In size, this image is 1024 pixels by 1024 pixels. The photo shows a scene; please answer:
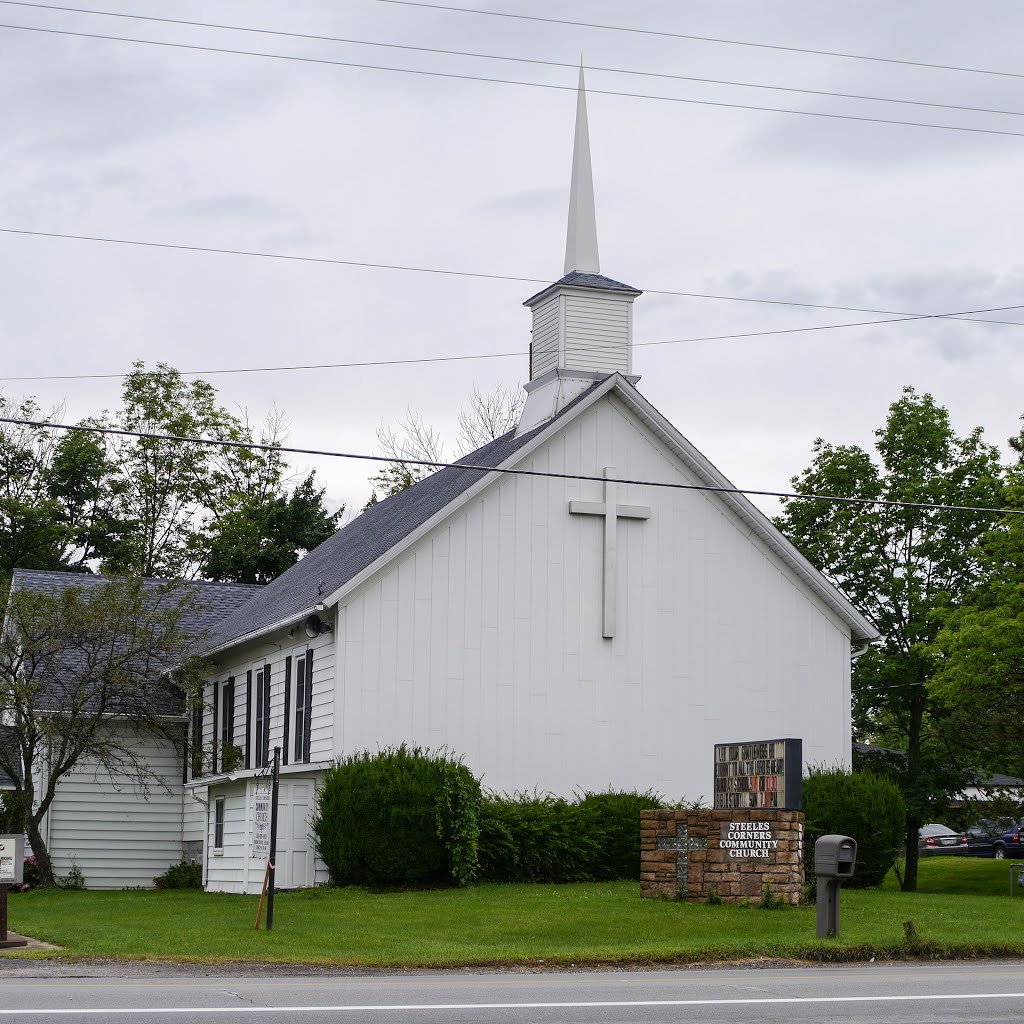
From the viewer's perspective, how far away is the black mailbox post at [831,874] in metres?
17.6

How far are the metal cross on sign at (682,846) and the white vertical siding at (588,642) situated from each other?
5.10m

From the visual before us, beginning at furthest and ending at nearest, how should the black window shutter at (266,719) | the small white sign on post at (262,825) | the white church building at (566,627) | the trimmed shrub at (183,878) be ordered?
the trimmed shrub at (183,878), the black window shutter at (266,719), the white church building at (566,627), the small white sign on post at (262,825)

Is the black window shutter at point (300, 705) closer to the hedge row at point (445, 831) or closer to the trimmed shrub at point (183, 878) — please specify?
the hedge row at point (445, 831)

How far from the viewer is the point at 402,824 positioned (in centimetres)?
2519

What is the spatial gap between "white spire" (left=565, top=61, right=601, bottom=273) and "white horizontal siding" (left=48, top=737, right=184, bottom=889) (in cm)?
1451

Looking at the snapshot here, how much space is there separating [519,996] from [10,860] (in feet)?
26.8

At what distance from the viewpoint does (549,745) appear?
28000mm

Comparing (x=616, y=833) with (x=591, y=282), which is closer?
(x=616, y=833)

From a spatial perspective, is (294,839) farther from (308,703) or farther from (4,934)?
(4,934)

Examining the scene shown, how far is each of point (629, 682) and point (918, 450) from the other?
17.3 metres

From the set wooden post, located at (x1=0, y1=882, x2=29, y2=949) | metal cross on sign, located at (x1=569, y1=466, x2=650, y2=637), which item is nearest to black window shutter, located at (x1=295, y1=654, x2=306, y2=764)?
metal cross on sign, located at (x1=569, y1=466, x2=650, y2=637)

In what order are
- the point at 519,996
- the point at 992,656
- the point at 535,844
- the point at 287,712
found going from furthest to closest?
the point at 992,656 → the point at 287,712 → the point at 535,844 → the point at 519,996

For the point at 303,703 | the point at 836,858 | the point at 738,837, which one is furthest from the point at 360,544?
the point at 836,858

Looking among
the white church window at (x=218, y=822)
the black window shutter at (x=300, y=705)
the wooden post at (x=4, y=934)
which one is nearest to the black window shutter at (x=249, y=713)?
the white church window at (x=218, y=822)
